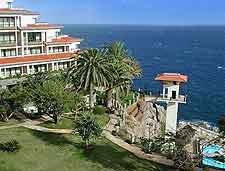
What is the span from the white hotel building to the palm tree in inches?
423

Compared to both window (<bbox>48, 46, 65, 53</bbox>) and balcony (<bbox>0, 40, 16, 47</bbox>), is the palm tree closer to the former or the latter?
window (<bbox>48, 46, 65, 53</bbox>)

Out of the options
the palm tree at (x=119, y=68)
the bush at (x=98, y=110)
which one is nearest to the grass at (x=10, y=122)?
the bush at (x=98, y=110)

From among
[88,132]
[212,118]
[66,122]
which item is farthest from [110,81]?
[212,118]

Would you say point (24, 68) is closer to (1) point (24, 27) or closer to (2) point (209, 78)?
(1) point (24, 27)

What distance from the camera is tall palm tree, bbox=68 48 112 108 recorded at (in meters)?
55.4

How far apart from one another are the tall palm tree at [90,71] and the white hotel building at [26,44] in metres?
13.2

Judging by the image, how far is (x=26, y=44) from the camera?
6775 cm

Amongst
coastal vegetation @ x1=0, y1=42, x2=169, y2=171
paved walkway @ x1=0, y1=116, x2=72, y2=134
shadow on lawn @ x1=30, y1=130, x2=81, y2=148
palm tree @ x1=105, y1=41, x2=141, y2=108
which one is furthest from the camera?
palm tree @ x1=105, y1=41, x2=141, y2=108

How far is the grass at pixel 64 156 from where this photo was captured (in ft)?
127

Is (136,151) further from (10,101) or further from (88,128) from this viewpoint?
(10,101)

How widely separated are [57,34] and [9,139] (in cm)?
3525

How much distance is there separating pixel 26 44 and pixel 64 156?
107 ft

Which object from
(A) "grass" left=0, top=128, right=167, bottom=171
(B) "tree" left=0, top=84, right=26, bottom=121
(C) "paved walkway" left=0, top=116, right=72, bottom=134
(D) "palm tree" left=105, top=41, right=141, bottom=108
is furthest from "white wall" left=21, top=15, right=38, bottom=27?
(A) "grass" left=0, top=128, right=167, bottom=171

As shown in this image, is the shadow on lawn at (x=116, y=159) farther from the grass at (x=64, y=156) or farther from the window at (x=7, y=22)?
the window at (x=7, y=22)
